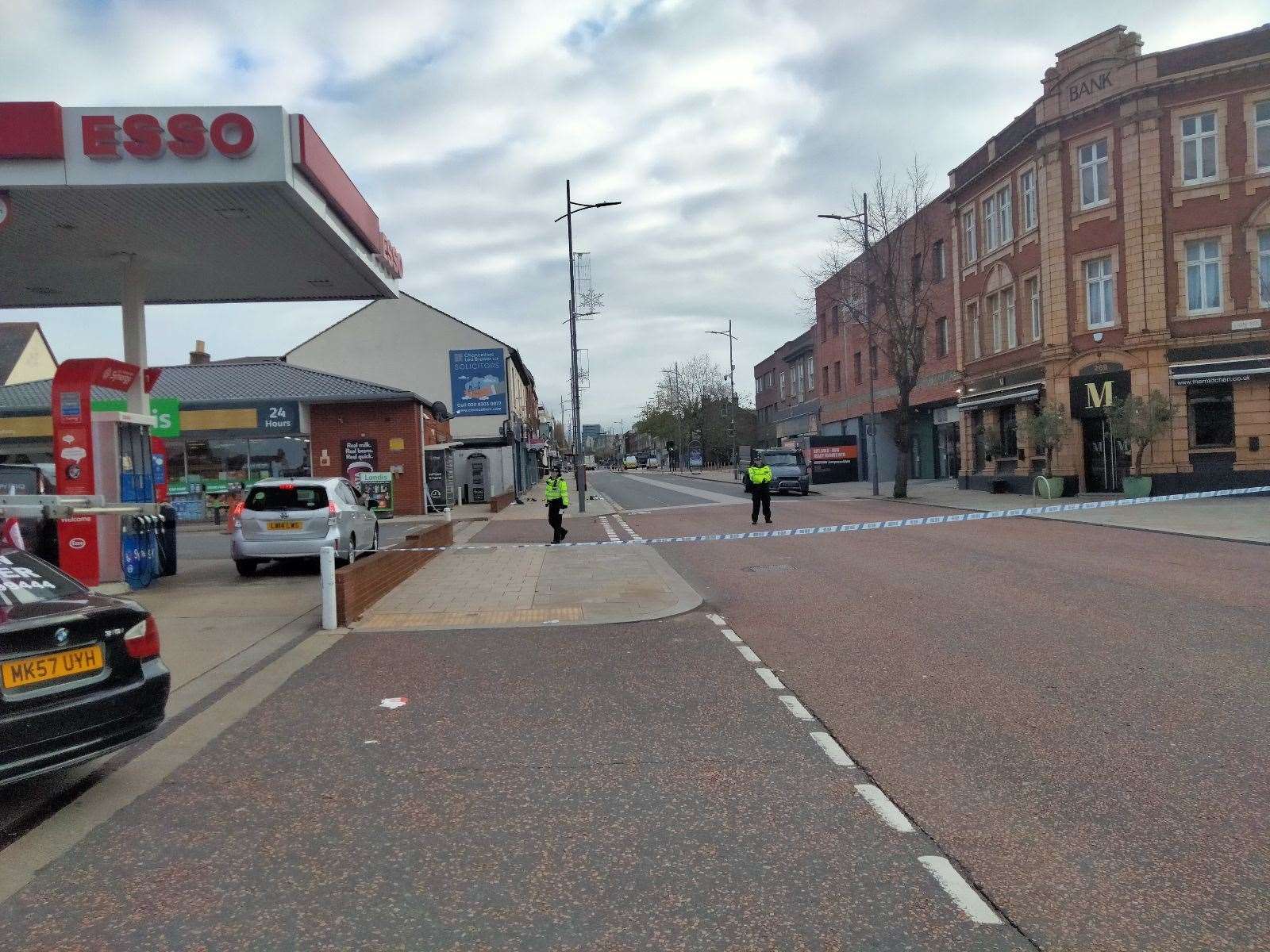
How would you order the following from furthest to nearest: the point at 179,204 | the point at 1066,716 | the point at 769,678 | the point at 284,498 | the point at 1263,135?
the point at 1263,135, the point at 284,498, the point at 179,204, the point at 769,678, the point at 1066,716

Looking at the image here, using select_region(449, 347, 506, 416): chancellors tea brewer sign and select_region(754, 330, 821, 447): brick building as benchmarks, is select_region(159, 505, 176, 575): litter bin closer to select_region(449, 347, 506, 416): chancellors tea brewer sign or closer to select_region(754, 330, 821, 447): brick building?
select_region(449, 347, 506, 416): chancellors tea brewer sign

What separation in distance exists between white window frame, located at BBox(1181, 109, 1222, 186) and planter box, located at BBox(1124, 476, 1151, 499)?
8129 millimetres

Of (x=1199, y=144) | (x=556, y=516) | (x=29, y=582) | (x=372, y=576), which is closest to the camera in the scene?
(x=29, y=582)

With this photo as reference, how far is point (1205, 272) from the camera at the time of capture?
86.7 ft

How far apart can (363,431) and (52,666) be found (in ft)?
86.7

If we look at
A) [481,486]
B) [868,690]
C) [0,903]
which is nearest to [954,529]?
[868,690]

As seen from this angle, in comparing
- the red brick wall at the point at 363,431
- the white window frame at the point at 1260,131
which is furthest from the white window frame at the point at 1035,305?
the red brick wall at the point at 363,431

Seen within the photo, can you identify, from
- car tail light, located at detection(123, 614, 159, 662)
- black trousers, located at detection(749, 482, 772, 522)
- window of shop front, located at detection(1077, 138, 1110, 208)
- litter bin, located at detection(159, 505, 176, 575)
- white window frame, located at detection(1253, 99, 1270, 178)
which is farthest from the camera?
window of shop front, located at detection(1077, 138, 1110, 208)

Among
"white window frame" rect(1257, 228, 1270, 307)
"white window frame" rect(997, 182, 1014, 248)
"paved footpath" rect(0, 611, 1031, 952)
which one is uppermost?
"white window frame" rect(997, 182, 1014, 248)

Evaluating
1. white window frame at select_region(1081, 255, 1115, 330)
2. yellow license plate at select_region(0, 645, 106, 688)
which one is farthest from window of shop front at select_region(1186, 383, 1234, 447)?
yellow license plate at select_region(0, 645, 106, 688)

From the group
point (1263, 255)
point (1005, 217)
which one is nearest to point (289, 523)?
point (1263, 255)

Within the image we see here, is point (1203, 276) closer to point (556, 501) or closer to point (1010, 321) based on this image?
point (1010, 321)

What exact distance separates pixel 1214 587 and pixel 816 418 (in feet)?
163

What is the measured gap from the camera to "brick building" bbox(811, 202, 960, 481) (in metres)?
39.5
